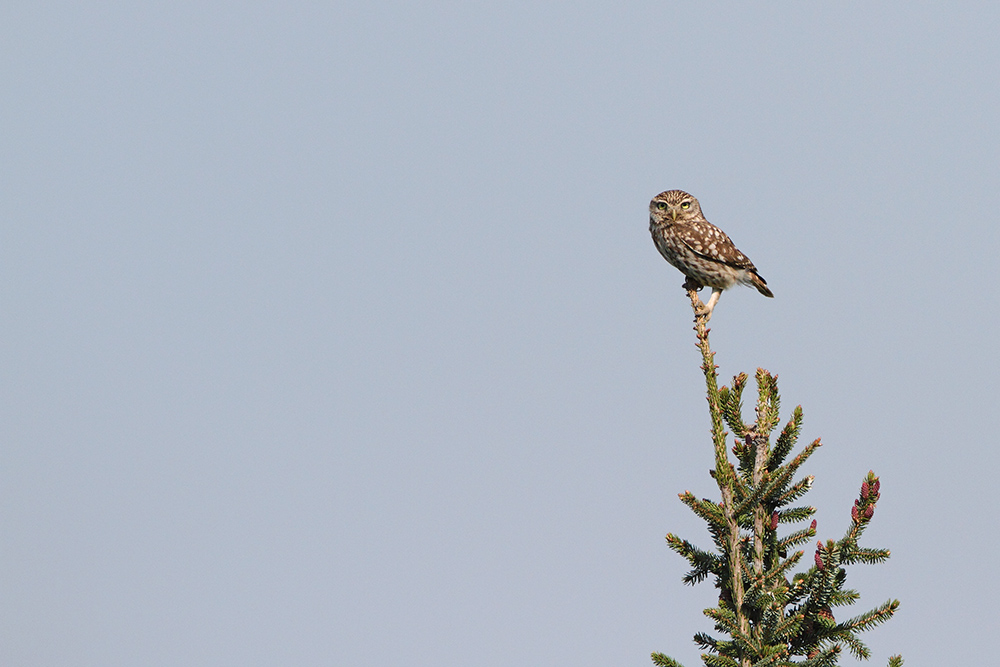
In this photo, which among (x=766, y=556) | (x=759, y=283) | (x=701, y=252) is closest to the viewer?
(x=766, y=556)

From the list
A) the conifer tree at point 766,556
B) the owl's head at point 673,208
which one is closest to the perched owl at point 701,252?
the owl's head at point 673,208

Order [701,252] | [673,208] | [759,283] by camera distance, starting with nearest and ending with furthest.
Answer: [701,252] < [759,283] < [673,208]

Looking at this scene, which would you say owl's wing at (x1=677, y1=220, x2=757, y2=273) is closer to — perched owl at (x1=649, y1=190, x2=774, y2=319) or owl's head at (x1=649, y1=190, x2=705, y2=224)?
perched owl at (x1=649, y1=190, x2=774, y2=319)

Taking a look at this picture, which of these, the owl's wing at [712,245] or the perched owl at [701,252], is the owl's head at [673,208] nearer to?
the perched owl at [701,252]

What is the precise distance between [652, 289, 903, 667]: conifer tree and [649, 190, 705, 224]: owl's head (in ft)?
28.0

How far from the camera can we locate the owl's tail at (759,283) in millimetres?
14233

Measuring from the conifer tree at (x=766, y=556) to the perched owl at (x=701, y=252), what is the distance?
7004 mm

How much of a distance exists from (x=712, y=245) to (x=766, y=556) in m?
8.04

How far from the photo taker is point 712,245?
→ 44.8 feet

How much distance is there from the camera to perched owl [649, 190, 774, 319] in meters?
13.6

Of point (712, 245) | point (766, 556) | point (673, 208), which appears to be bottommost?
point (766, 556)

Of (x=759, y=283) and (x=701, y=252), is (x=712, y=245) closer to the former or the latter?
(x=701, y=252)

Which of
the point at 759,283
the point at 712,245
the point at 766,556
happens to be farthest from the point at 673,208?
the point at 766,556

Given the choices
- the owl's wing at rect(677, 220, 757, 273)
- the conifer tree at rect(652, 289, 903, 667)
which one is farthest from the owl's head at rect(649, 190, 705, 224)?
the conifer tree at rect(652, 289, 903, 667)
